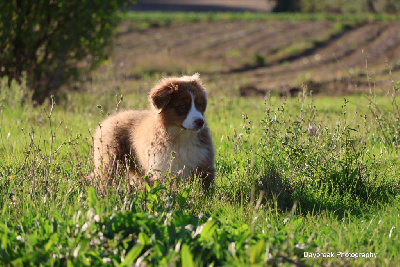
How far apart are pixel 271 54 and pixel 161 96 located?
21.0 meters

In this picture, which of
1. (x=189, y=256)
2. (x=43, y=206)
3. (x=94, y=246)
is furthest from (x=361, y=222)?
(x=43, y=206)

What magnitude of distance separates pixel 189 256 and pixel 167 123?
262cm

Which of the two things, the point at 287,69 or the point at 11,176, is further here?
the point at 287,69

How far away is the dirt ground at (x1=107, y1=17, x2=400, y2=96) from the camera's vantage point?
56.7 feet

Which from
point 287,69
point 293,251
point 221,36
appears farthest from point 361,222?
point 221,36

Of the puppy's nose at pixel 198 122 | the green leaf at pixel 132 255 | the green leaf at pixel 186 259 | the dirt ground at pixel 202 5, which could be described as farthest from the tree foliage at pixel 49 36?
the dirt ground at pixel 202 5

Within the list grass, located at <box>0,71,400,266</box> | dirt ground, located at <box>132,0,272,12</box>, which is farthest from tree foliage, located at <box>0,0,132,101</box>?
dirt ground, located at <box>132,0,272,12</box>

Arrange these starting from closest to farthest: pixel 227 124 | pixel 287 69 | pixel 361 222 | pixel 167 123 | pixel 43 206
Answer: pixel 43 206
pixel 361 222
pixel 167 123
pixel 227 124
pixel 287 69

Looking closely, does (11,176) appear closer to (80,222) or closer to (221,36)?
(80,222)

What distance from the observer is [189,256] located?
10.4ft

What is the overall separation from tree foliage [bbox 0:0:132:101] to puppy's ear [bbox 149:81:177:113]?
600cm

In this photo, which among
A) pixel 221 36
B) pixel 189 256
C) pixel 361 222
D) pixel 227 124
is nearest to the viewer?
pixel 189 256

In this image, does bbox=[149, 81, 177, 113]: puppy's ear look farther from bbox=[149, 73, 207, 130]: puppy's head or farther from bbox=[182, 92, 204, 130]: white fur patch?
bbox=[182, 92, 204, 130]: white fur patch

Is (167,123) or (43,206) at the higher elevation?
(167,123)
